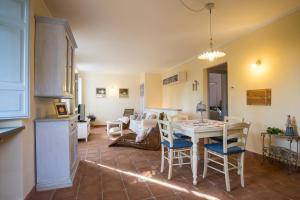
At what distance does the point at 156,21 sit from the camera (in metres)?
3.24

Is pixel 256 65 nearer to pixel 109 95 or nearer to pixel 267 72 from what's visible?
pixel 267 72

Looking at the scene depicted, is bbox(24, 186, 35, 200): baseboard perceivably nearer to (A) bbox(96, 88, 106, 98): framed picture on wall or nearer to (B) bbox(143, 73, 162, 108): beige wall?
(B) bbox(143, 73, 162, 108): beige wall

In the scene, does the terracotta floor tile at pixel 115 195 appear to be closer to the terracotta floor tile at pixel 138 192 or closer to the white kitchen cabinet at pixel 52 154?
the terracotta floor tile at pixel 138 192

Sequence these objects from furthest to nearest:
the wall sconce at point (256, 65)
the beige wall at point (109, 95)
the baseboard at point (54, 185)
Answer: the beige wall at point (109, 95) < the wall sconce at point (256, 65) < the baseboard at point (54, 185)

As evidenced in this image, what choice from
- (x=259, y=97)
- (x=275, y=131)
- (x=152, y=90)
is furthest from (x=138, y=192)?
(x=152, y=90)

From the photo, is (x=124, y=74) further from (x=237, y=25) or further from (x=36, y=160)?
(x=36, y=160)

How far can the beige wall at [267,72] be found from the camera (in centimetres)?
299

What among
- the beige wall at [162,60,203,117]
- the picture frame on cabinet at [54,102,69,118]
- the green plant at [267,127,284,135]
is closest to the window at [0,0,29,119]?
the picture frame on cabinet at [54,102,69,118]

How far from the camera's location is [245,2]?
2.63 m

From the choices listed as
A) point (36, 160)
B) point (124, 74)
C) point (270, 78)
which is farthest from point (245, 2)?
point (124, 74)

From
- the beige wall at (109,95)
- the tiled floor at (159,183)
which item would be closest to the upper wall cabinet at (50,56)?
the tiled floor at (159,183)

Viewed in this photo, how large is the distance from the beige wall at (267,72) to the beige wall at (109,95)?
16.5 ft

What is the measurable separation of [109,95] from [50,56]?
640 centimetres

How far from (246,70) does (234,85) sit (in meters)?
0.49
